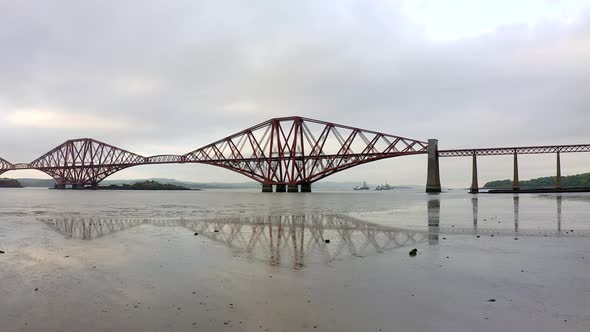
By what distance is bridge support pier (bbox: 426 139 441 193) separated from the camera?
9035cm

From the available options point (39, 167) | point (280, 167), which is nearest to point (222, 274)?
point (280, 167)

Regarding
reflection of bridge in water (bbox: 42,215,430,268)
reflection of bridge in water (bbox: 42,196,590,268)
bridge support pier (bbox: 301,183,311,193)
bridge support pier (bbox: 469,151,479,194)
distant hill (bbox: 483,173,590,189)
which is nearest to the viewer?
reflection of bridge in water (bbox: 42,215,430,268)

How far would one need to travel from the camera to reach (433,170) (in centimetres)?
9069

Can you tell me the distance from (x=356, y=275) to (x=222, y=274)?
8.53ft

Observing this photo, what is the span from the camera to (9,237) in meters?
12.6

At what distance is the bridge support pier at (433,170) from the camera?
90.3 metres

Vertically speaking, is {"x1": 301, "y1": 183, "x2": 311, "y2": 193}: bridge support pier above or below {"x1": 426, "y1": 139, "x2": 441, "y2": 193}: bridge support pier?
below

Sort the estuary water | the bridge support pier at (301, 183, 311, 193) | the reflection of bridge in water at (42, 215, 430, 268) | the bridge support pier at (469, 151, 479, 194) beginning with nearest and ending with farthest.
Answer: the estuary water → the reflection of bridge in water at (42, 215, 430, 268) → the bridge support pier at (469, 151, 479, 194) → the bridge support pier at (301, 183, 311, 193)

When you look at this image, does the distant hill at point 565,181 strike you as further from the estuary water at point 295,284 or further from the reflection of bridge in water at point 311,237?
the estuary water at point 295,284

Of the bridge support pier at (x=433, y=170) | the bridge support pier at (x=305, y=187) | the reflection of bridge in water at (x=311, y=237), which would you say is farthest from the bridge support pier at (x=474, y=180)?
the reflection of bridge in water at (x=311, y=237)

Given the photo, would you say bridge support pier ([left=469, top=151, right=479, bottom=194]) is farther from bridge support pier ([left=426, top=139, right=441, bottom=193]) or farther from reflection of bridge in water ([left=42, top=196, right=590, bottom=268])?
reflection of bridge in water ([left=42, top=196, right=590, bottom=268])

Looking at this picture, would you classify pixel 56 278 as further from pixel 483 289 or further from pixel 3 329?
pixel 483 289

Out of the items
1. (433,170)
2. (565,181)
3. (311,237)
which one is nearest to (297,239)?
(311,237)

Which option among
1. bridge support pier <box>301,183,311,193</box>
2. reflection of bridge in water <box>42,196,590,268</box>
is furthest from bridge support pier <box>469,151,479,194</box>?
reflection of bridge in water <box>42,196,590,268</box>
